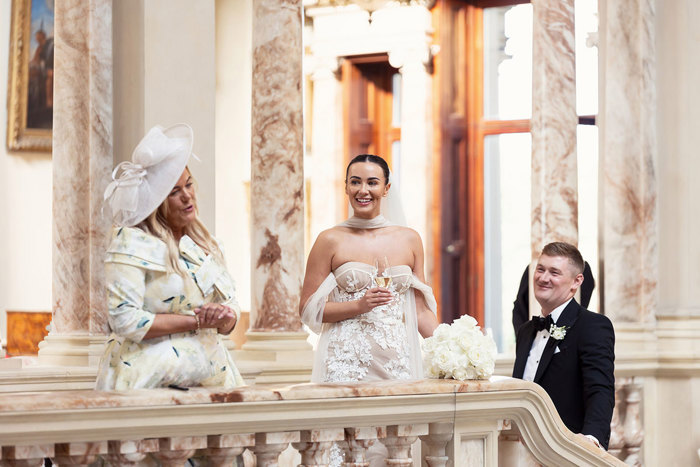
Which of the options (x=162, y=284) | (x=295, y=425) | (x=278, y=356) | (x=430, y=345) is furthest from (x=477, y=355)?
(x=278, y=356)

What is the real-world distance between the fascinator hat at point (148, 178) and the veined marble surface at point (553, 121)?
14.6 feet

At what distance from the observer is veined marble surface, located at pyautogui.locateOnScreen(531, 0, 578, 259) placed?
760cm

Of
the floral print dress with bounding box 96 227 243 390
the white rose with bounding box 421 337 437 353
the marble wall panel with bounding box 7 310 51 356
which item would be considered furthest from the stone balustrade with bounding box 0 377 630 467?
the marble wall panel with bounding box 7 310 51 356

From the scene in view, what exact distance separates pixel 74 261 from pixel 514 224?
5.33 m

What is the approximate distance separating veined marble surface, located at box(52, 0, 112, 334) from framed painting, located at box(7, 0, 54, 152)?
4032 millimetres

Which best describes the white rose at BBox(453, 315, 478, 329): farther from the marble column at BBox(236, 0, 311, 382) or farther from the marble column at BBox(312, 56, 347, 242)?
the marble column at BBox(312, 56, 347, 242)

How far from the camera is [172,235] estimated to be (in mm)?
3500

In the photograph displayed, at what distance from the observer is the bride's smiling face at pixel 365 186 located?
4.55 meters

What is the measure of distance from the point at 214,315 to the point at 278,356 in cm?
312

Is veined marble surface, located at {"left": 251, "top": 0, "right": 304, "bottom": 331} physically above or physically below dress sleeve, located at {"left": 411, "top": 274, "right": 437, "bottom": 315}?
above

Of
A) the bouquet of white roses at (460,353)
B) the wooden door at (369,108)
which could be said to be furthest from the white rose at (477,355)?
the wooden door at (369,108)

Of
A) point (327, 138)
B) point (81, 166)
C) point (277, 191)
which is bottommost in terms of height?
point (277, 191)

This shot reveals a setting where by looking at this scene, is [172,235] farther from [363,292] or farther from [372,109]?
[372,109]

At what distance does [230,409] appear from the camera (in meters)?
2.90
